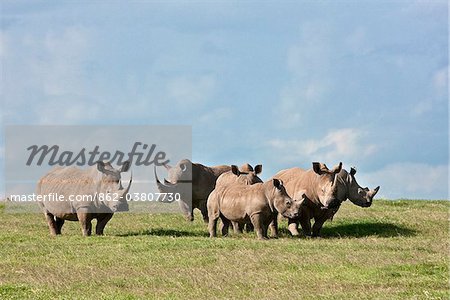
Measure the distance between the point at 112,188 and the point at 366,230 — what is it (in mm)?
6950

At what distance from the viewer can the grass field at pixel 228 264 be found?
1312cm

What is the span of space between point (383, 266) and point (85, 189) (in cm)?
910

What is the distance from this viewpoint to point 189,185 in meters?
26.0

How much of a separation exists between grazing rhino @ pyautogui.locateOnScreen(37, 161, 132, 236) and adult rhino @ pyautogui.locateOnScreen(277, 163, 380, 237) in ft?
14.6

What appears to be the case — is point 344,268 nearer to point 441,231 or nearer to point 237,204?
point 237,204

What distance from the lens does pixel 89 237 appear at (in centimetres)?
2036

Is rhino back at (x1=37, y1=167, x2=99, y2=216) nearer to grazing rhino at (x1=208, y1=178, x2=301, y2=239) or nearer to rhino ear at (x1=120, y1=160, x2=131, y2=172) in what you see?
rhino ear at (x1=120, y1=160, x2=131, y2=172)

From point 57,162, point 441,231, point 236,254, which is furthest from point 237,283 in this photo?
point 57,162

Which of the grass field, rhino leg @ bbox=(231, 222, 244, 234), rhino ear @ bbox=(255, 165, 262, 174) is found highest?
rhino ear @ bbox=(255, 165, 262, 174)

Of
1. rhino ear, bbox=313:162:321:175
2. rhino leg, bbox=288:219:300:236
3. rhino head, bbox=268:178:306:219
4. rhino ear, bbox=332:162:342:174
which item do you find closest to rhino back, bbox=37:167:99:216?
rhino head, bbox=268:178:306:219

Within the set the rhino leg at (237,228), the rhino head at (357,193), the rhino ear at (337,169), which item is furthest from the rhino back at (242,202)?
the rhino head at (357,193)

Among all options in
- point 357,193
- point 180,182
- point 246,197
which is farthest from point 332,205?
point 180,182

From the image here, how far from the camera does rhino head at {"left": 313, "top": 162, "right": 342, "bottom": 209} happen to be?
67.5ft

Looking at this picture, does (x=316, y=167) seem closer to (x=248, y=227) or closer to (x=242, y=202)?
(x=242, y=202)
